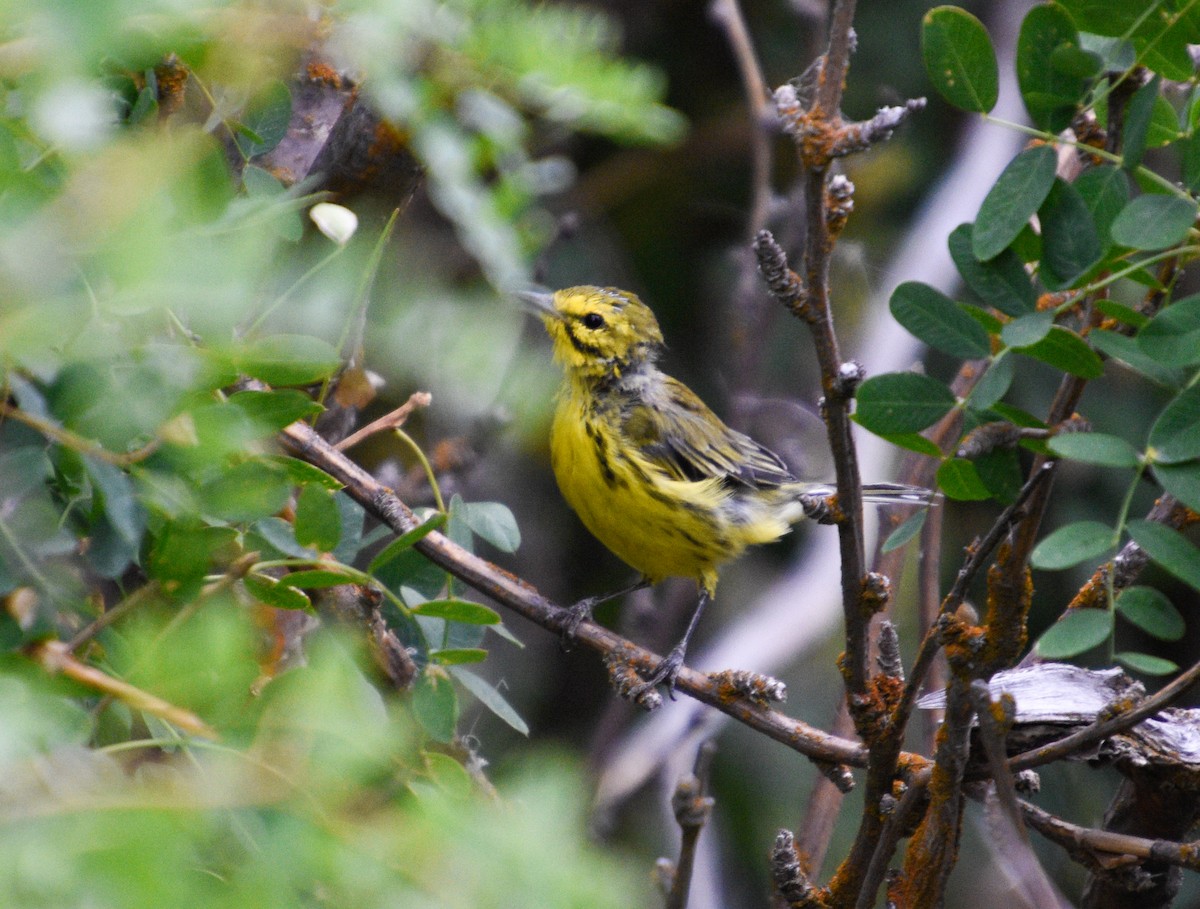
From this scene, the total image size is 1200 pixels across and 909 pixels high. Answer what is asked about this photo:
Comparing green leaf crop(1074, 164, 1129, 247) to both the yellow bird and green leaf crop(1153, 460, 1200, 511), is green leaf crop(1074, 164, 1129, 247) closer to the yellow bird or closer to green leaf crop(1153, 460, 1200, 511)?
green leaf crop(1153, 460, 1200, 511)

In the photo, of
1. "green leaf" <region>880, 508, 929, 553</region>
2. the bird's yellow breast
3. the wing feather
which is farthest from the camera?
the wing feather

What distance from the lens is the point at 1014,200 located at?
1.57 metres

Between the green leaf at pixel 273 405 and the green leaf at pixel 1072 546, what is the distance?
86cm

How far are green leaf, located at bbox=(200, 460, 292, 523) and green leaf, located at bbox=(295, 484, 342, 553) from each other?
171 mm

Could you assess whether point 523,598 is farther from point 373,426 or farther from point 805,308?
point 805,308

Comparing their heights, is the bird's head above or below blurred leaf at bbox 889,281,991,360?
below

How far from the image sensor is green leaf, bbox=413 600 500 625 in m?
1.56

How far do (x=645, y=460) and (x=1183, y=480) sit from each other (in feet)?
8.71

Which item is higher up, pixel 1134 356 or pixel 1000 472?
pixel 1134 356

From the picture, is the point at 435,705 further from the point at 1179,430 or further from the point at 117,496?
the point at 1179,430

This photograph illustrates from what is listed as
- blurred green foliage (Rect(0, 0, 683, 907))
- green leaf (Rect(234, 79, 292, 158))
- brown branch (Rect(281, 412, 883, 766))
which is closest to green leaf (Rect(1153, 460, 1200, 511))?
brown branch (Rect(281, 412, 883, 766))

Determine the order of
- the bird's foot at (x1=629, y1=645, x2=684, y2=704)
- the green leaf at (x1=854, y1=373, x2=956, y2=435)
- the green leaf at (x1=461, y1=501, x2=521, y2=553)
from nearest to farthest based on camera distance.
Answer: the green leaf at (x1=854, y1=373, x2=956, y2=435), the green leaf at (x1=461, y1=501, x2=521, y2=553), the bird's foot at (x1=629, y1=645, x2=684, y2=704)

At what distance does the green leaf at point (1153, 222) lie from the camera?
141 cm

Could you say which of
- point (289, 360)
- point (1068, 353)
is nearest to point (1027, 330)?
point (1068, 353)
